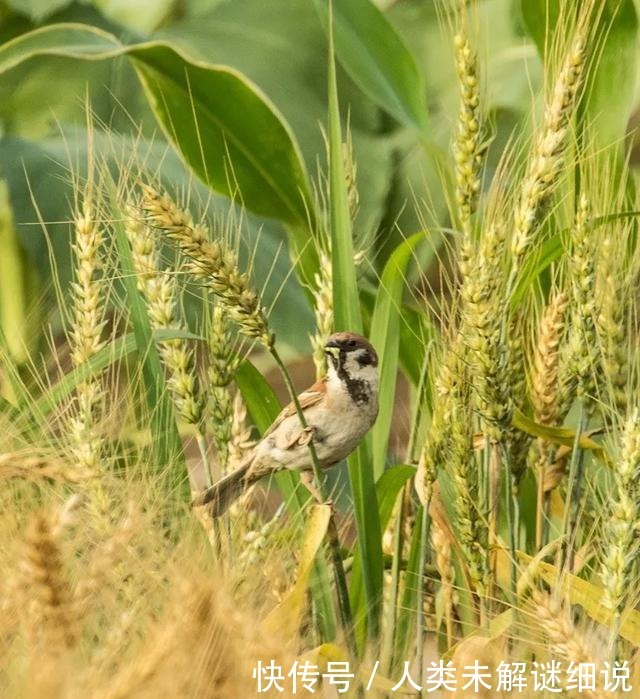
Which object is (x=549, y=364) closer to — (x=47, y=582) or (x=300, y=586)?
(x=300, y=586)

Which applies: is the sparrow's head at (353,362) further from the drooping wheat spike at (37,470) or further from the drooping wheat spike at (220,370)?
the drooping wheat spike at (37,470)

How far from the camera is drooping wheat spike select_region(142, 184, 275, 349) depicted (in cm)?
72

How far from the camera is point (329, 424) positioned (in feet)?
3.09

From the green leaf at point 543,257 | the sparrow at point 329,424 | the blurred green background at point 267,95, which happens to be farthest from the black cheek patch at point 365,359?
the blurred green background at point 267,95

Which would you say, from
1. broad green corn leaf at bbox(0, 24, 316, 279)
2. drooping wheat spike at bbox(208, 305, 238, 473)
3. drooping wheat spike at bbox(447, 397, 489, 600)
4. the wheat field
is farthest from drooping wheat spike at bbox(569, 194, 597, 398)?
broad green corn leaf at bbox(0, 24, 316, 279)

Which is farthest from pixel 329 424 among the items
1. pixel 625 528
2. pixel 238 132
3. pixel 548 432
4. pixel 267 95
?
pixel 267 95

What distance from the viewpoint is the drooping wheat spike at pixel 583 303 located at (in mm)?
858

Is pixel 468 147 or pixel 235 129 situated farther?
pixel 235 129

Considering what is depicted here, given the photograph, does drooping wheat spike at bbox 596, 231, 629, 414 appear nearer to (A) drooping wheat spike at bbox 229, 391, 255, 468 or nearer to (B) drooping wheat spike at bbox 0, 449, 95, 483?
(A) drooping wheat spike at bbox 229, 391, 255, 468

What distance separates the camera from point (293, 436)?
93 cm

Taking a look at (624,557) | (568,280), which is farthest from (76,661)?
(568,280)

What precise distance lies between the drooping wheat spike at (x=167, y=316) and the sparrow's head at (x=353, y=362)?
9 centimetres

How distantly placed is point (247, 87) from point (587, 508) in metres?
0.48

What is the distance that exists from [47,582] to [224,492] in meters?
0.35
